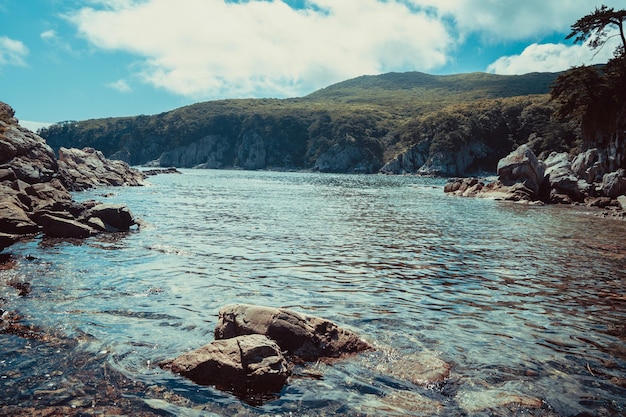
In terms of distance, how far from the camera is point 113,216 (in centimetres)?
2373

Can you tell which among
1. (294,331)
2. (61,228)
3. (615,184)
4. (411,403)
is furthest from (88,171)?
(615,184)

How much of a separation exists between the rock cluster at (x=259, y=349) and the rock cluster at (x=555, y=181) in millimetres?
49137

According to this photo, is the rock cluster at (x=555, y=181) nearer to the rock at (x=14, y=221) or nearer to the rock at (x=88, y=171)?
the rock at (x=14, y=221)

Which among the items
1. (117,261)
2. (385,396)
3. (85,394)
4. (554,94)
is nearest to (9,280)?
(117,261)

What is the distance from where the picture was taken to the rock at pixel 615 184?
4700cm

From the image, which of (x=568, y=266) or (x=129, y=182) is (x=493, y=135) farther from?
(x=568, y=266)

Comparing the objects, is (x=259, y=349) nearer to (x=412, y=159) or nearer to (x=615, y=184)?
(x=615, y=184)

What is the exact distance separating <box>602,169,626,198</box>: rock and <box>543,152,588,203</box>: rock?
2.64 metres

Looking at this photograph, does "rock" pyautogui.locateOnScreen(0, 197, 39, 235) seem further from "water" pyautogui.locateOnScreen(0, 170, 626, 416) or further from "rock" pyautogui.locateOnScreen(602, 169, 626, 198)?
"rock" pyautogui.locateOnScreen(602, 169, 626, 198)

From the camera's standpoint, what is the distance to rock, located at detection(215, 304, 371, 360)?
27.4 ft

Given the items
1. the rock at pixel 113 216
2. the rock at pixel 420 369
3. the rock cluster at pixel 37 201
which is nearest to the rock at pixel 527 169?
the rock at pixel 113 216

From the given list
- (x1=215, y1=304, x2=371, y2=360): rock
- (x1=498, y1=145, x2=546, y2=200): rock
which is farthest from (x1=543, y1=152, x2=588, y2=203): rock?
(x1=215, y1=304, x2=371, y2=360): rock

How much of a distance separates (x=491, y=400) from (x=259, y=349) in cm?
410

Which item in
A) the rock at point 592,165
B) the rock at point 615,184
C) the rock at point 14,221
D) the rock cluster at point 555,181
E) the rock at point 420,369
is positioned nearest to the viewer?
the rock at point 420,369
